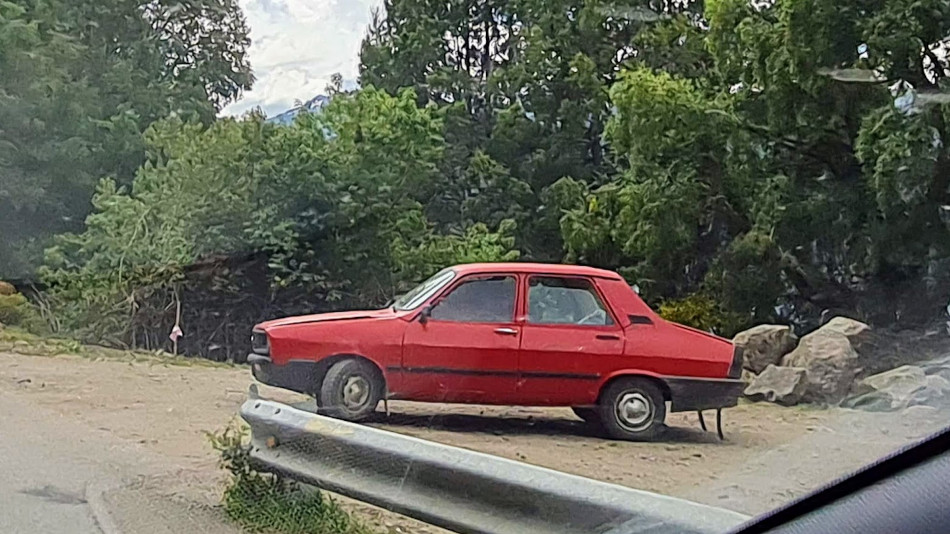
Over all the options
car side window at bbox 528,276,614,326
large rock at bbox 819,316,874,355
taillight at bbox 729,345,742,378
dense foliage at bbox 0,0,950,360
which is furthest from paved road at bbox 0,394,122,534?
large rock at bbox 819,316,874,355

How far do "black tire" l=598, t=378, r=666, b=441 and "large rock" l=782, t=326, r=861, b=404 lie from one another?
46cm

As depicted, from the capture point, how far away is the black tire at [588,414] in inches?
142

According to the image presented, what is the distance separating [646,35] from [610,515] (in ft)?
6.80

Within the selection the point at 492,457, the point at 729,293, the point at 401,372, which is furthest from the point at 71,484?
the point at 729,293

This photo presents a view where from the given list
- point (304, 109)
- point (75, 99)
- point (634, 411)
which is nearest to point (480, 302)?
point (634, 411)

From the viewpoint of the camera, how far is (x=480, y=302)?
368 centimetres

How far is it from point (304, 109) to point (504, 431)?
1488 millimetres

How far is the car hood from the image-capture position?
3.84 meters

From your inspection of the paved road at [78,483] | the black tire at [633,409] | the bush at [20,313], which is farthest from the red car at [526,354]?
the bush at [20,313]

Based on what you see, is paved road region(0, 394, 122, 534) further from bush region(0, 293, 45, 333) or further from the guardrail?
the guardrail

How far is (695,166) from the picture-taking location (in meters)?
4.05

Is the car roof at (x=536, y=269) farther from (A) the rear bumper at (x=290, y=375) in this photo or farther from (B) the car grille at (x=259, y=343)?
(B) the car grille at (x=259, y=343)

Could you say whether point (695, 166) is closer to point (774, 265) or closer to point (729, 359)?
point (774, 265)

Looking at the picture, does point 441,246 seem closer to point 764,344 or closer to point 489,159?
point 489,159
